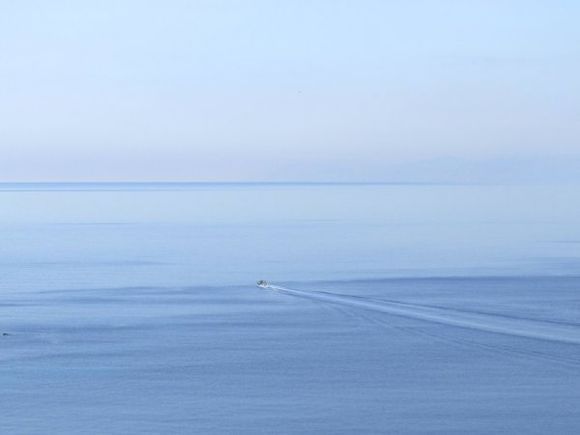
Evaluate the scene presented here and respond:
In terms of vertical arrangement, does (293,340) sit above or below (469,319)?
below

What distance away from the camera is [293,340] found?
21.0 metres

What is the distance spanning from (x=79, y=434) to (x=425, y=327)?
386 inches

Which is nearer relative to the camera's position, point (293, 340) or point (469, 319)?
point (293, 340)

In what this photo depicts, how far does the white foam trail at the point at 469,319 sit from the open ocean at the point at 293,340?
0.07 m

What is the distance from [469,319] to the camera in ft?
76.9

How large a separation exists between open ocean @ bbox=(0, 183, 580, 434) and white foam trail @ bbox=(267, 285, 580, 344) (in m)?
0.07

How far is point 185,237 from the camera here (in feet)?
166

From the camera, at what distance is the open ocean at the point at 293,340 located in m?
15.2

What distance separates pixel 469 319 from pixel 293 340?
15.0 ft

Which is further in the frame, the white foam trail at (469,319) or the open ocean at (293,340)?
the white foam trail at (469,319)

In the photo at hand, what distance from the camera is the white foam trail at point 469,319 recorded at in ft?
69.7

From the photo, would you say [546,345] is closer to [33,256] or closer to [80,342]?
[80,342]

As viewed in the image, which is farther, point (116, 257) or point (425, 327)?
point (116, 257)

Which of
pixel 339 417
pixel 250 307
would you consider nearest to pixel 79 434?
pixel 339 417
